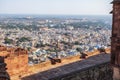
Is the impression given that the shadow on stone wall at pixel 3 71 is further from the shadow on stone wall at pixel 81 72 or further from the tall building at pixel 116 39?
the tall building at pixel 116 39

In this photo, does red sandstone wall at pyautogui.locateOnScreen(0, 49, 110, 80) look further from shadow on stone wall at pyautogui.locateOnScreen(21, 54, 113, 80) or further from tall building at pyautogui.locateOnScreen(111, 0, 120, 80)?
tall building at pyautogui.locateOnScreen(111, 0, 120, 80)

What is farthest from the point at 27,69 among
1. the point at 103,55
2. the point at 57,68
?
the point at 103,55

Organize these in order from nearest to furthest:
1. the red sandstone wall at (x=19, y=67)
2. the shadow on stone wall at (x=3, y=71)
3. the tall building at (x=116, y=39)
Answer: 1. the tall building at (x=116, y=39)
2. the shadow on stone wall at (x=3, y=71)
3. the red sandstone wall at (x=19, y=67)

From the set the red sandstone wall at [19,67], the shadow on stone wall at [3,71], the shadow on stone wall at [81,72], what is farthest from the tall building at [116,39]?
the red sandstone wall at [19,67]

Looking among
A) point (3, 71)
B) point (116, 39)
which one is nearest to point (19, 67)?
point (3, 71)

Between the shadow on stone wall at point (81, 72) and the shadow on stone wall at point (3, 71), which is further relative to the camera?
the shadow on stone wall at point (81, 72)

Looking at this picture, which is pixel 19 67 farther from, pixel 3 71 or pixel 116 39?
pixel 116 39

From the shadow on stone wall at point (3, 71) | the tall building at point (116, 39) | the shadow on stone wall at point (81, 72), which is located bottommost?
the shadow on stone wall at point (81, 72)

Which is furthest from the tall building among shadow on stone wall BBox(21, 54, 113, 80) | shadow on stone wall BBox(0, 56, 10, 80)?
shadow on stone wall BBox(21, 54, 113, 80)
